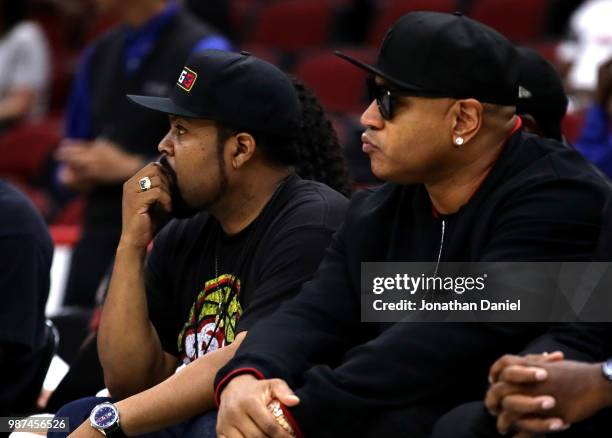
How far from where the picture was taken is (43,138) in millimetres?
8164

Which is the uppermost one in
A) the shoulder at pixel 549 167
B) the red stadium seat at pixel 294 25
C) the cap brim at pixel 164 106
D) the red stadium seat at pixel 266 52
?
the shoulder at pixel 549 167

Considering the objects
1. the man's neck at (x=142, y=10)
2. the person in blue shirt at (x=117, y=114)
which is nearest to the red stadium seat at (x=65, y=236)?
the person in blue shirt at (x=117, y=114)

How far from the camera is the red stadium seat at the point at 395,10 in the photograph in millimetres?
7781

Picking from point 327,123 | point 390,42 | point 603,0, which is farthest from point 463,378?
point 603,0

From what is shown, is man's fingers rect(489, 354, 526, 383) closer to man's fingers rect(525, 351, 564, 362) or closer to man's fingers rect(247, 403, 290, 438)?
man's fingers rect(525, 351, 564, 362)

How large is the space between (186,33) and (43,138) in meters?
3.16

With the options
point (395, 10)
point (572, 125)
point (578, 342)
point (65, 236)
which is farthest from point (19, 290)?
point (395, 10)

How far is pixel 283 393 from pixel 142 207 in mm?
829

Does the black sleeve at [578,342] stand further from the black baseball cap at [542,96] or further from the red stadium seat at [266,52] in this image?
the red stadium seat at [266,52]

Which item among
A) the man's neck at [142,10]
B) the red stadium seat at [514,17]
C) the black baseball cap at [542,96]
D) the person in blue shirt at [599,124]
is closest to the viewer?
the black baseball cap at [542,96]

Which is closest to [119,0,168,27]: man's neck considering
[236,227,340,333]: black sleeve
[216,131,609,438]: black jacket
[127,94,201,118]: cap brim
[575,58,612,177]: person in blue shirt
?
[575,58,612,177]: person in blue shirt

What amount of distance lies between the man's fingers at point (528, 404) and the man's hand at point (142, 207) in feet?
4.13

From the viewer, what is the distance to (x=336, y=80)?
7879mm

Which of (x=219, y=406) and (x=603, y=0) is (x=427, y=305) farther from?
(x=603, y=0)
